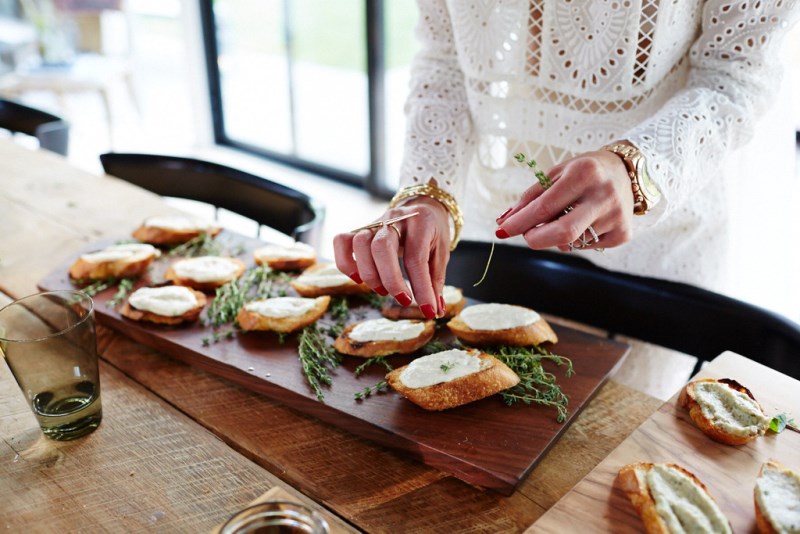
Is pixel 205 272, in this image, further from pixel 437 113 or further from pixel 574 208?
pixel 574 208

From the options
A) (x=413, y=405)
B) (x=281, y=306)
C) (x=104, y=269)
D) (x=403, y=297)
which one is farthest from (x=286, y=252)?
(x=413, y=405)

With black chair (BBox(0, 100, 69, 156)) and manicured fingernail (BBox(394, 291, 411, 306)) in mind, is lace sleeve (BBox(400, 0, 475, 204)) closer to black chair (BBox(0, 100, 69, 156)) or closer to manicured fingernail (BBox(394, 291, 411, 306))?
manicured fingernail (BBox(394, 291, 411, 306))

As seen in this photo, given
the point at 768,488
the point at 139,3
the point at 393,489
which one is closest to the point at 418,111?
the point at 393,489

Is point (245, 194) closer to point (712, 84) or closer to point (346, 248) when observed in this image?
point (346, 248)

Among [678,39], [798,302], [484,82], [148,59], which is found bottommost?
[798,302]

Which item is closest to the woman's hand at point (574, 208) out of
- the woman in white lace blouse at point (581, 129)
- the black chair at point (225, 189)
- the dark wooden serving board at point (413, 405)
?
the woman in white lace blouse at point (581, 129)

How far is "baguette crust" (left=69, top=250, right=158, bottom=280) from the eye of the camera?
153cm

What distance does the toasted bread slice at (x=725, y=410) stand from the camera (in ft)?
3.14

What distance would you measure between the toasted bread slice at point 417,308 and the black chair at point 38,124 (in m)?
2.03

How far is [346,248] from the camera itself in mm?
1229

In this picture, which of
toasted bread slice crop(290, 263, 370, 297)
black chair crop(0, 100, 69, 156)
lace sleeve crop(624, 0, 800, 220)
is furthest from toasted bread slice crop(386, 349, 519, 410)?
black chair crop(0, 100, 69, 156)

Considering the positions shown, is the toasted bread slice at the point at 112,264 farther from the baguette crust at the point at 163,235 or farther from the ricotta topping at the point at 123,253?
the baguette crust at the point at 163,235

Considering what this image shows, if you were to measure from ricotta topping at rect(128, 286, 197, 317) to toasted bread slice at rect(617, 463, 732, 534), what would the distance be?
897 mm

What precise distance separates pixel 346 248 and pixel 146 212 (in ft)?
3.46
